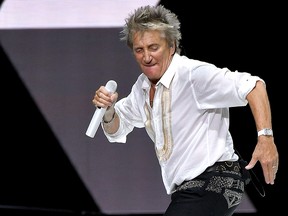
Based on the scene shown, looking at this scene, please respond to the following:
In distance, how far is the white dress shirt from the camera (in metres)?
2.27

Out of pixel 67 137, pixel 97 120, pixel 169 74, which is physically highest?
pixel 169 74

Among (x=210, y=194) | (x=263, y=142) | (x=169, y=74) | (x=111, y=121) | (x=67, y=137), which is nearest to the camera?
(x=263, y=142)

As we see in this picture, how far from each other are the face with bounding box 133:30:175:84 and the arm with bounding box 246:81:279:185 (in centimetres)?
37

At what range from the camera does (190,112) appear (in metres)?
2.34

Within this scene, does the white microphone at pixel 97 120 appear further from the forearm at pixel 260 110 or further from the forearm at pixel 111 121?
the forearm at pixel 260 110

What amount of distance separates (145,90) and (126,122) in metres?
0.26

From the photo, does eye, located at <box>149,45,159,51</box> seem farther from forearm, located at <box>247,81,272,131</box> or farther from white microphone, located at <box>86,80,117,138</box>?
forearm, located at <box>247,81,272,131</box>

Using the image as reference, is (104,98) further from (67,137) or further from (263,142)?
(67,137)

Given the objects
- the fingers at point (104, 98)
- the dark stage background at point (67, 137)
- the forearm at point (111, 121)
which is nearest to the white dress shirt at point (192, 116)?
the fingers at point (104, 98)

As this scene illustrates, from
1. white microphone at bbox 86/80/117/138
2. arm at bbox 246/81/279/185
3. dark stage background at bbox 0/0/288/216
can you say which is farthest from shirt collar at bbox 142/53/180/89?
dark stage background at bbox 0/0/288/216

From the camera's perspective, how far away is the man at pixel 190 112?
2252 mm

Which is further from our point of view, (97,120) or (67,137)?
(67,137)

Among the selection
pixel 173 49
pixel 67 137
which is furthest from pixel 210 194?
pixel 67 137

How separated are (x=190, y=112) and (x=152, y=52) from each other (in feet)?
0.83
